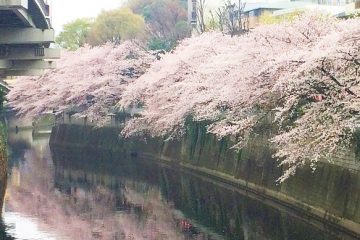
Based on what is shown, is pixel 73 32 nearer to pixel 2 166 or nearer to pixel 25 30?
pixel 2 166

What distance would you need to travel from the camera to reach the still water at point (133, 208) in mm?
24484

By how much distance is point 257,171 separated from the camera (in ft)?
109

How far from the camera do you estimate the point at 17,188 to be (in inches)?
1455

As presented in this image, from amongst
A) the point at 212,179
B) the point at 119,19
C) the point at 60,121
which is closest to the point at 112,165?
the point at 212,179

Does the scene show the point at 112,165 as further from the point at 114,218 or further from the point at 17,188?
the point at 114,218

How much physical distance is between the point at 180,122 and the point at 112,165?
310 inches

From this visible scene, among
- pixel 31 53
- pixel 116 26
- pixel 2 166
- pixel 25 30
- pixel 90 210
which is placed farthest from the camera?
pixel 116 26

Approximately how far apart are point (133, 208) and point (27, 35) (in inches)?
375

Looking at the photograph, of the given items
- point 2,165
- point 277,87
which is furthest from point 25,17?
point 2,165

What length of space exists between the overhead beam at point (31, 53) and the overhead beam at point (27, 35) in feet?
17.6

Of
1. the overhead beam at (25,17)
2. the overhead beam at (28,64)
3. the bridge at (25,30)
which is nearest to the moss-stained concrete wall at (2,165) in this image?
the bridge at (25,30)

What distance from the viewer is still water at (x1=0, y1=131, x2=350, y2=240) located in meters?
24.5

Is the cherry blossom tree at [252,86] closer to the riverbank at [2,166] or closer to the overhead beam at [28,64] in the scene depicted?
the overhead beam at [28,64]

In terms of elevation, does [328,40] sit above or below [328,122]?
above
